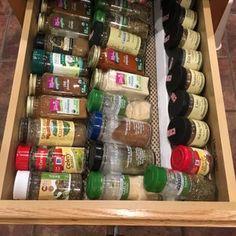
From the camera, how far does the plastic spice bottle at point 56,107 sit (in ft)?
2.51

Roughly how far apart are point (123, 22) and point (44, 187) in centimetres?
47

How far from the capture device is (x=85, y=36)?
0.89m

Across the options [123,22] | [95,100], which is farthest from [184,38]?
[95,100]

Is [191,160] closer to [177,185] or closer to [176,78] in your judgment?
[177,185]

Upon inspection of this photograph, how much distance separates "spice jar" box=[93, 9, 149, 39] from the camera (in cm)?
89

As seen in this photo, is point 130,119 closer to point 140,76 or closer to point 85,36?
point 140,76

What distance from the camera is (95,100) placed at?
29.2 inches

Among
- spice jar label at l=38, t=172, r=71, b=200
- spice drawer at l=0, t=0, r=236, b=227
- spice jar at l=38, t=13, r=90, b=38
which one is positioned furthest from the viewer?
spice jar at l=38, t=13, r=90, b=38

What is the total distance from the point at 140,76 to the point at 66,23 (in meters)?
0.23

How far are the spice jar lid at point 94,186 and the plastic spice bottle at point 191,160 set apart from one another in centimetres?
16

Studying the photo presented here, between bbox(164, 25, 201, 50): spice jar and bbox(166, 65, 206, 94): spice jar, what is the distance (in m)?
0.08

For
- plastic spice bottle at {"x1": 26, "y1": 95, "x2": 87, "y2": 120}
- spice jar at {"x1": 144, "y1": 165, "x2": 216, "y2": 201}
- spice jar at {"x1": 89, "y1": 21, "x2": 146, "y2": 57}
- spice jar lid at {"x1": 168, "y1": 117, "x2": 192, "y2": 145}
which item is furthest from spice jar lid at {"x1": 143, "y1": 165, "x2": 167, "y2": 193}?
spice jar at {"x1": 89, "y1": 21, "x2": 146, "y2": 57}

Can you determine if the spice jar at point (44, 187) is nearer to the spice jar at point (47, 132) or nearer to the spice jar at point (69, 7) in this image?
the spice jar at point (47, 132)

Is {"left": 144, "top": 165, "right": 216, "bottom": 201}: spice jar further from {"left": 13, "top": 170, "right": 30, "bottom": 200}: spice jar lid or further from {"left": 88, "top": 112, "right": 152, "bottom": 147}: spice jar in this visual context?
{"left": 13, "top": 170, "right": 30, "bottom": 200}: spice jar lid
